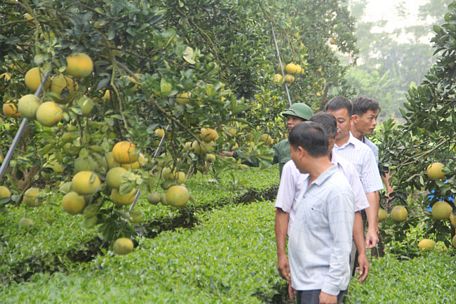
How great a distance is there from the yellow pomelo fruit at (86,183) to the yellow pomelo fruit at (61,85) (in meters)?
0.50

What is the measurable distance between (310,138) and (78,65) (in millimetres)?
964

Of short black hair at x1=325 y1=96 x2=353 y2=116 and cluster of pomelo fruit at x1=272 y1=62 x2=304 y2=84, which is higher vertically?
short black hair at x1=325 y1=96 x2=353 y2=116

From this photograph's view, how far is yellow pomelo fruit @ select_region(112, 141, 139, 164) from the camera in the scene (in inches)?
92.5

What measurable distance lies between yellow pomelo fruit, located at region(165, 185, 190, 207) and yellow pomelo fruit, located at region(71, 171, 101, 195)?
342 millimetres

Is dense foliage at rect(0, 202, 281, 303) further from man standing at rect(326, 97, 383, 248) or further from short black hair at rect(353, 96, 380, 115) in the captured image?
short black hair at rect(353, 96, 380, 115)

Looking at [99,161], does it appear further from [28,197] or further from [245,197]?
[245,197]

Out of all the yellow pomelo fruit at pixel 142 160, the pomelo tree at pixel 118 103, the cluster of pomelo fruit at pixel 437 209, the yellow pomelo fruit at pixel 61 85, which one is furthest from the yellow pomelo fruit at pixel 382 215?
the yellow pomelo fruit at pixel 61 85

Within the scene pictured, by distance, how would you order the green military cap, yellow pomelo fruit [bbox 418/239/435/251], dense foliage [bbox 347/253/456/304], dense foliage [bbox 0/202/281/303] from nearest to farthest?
dense foliage [bbox 0/202/281/303]
dense foliage [bbox 347/253/456/304]
the green military cap
yellow pomelo fruit [bbox 418/239/435/251]

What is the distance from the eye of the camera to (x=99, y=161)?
239cm

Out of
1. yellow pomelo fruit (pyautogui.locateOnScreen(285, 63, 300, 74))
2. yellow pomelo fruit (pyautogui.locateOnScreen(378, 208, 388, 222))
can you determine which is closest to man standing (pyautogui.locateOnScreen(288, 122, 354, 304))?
yellow pomelo fruit (pyautogui.locateOnScreen(378, 208, 388, 222))

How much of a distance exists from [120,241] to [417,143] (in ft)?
9.15

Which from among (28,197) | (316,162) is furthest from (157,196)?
(28,197)

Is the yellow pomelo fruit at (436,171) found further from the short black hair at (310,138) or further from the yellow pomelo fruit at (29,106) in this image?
the yellow pomelo fruit at (29,106)

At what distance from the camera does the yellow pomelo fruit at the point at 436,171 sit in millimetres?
4258
